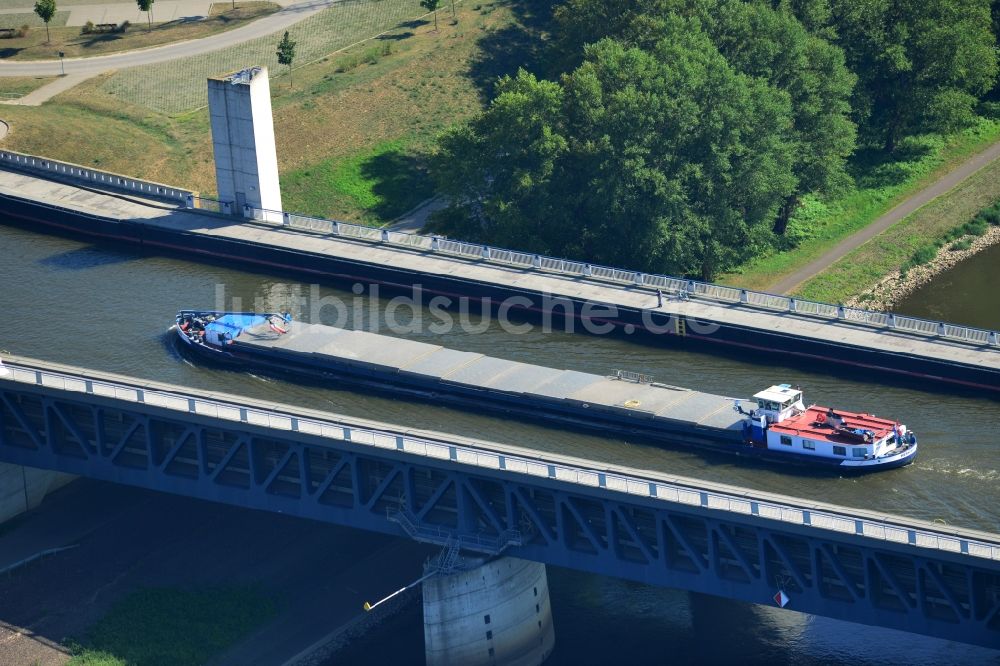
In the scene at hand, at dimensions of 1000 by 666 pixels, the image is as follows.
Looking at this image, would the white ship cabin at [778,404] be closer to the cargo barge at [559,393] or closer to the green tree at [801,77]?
the cargo barge at [559,393]

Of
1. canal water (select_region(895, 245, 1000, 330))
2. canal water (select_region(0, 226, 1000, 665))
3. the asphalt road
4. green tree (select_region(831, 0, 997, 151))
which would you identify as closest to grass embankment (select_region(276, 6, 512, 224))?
the asphalt road

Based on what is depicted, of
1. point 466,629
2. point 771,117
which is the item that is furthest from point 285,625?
point 771,117

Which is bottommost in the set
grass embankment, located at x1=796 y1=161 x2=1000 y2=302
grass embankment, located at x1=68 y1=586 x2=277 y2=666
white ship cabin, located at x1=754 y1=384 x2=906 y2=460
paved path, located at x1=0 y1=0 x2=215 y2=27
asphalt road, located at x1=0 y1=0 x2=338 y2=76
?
grass embankment, located at x1=68 y1=586 x2=277 y2=666

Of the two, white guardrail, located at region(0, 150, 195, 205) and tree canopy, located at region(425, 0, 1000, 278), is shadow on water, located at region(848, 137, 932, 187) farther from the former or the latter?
white guardrail, located at region(0, 150, 195, 205)

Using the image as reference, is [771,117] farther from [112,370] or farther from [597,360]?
[112,370]

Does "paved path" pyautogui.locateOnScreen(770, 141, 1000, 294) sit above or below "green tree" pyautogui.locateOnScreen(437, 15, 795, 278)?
below

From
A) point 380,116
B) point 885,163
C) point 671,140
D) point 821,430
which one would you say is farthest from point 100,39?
point 821,430

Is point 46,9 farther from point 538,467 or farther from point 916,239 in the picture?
A: point 538,467
